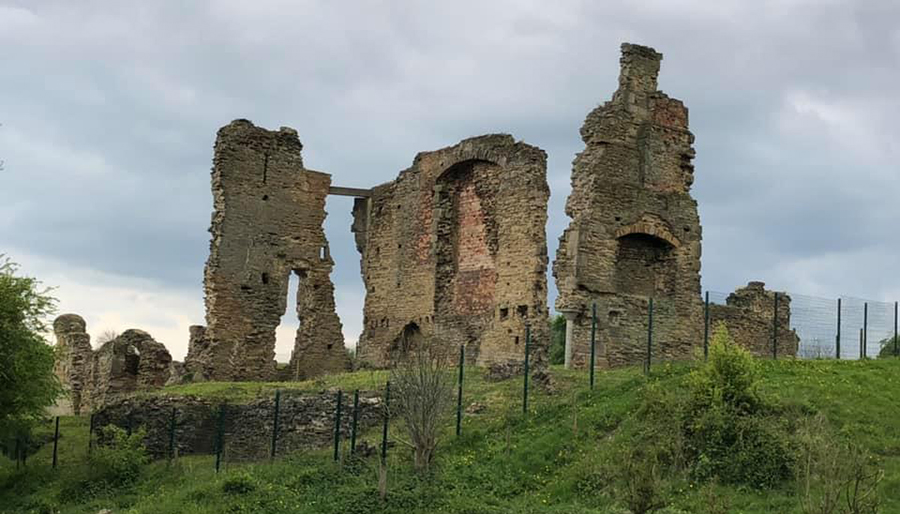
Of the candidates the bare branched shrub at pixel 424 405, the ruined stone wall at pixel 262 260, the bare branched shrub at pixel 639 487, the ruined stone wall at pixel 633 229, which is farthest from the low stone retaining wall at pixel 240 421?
the bare branched shrub at pixel 639 487

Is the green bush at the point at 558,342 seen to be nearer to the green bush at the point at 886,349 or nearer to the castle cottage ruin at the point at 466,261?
the castle cottage ruin at the point at 466,261

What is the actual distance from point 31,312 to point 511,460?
39.0 ft

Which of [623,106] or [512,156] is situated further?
[512,156]

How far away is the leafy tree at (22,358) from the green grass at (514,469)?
149cm

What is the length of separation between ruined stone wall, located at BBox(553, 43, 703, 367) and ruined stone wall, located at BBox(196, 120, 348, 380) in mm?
9886

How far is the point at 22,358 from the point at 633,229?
14157 mm

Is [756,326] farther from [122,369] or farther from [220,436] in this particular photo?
[122,369]

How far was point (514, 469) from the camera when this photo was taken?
59.8ft

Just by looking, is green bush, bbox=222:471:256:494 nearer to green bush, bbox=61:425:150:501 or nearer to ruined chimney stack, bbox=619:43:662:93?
green bush, bbox=61:425:150:501

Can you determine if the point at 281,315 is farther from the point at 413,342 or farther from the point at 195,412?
the point at 195,412

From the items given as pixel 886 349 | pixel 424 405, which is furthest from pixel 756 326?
pixel 424 405

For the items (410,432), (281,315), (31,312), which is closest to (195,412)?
(31,312)

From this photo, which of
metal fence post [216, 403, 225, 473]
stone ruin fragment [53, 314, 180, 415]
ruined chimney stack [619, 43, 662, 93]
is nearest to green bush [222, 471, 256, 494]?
metal fence post [216, 403, 225, 473]

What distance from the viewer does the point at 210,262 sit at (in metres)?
32.3
